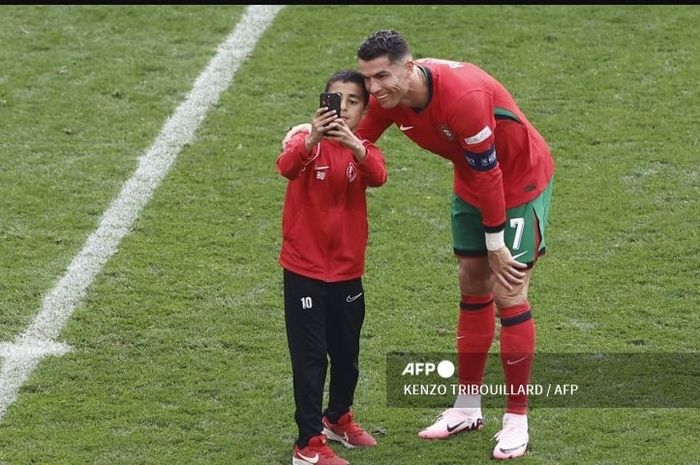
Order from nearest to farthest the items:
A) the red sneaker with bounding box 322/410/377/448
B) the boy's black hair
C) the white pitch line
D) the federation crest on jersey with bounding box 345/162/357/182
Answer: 1. the boy's black hair
2. the federation crest on jersey with bounding box 345/162/357/182
3. the red sneaker with bounding box 322/410/377/448
4. the white pitch line

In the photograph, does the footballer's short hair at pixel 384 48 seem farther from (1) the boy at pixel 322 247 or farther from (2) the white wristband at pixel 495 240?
(2) the white wristband at pixel 495 240

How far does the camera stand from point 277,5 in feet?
36.9

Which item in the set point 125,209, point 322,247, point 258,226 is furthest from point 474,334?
point 125,209

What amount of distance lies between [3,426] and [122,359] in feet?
2.65

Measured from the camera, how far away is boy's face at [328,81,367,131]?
19.1 feet

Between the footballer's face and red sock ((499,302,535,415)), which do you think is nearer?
the footballer's face

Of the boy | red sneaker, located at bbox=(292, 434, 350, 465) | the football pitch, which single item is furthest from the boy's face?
the football pitch

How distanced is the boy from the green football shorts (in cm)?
48

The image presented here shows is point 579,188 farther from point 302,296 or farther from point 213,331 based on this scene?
point 302,296

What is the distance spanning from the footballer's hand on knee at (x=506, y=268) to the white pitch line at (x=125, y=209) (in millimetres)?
2205

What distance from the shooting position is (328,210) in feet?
19.4

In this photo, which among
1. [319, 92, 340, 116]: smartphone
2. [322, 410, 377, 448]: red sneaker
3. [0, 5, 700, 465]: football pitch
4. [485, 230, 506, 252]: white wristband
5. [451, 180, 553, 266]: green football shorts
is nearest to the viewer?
[319, 92, 340, 116]: smartphone

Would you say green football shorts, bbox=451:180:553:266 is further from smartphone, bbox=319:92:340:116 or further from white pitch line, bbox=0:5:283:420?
white pitch line, bbox=0:5:283:420

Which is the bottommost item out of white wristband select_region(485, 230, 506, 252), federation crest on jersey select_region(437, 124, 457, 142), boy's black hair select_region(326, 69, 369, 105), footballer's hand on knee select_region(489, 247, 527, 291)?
footballer's hand on knee select_region(489, 247, 527, 291)
